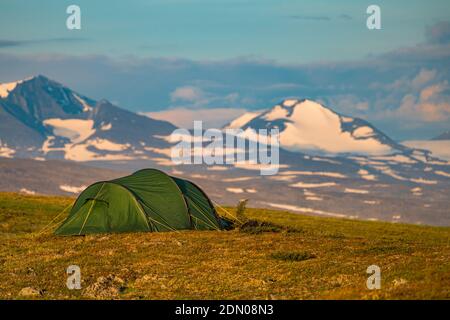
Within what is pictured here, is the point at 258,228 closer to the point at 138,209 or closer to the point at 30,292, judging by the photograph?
the point at 138,209

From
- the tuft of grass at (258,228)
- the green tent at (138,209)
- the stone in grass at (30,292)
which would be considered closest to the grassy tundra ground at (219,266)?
the stone in grass at (30,292)

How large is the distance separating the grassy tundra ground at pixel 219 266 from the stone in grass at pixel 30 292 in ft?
0.12

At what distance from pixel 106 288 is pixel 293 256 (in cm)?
996

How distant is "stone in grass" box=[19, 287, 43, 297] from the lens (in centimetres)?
2884

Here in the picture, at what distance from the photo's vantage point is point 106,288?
30.2m

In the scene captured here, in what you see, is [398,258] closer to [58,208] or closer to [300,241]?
[300,241]

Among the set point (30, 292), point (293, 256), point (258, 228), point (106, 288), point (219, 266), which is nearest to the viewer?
point (30, 292)

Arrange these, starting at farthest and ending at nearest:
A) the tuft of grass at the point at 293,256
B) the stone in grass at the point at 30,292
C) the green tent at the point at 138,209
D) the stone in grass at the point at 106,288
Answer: the green tent at the point at 138,209 < the tuft of grass at the point at 293,256 < the stone in grass at the point at 106,288 < the stone in grass at the point at 30,292

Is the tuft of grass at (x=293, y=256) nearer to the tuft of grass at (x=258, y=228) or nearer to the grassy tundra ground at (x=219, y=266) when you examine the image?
the grassy tundra ground at (x=219, y=266)

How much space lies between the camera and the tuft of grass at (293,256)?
36500mm

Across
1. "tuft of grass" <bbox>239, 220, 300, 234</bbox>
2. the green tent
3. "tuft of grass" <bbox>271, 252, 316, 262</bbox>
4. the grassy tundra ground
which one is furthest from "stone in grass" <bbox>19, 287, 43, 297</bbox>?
"tuft of grass" <bbox>239, 220, 300, 234</bbox>

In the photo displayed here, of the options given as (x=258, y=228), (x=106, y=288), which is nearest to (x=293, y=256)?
(x=106, y=288)

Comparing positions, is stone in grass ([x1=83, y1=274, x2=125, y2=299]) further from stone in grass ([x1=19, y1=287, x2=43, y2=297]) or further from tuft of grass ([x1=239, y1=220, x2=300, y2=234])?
tuft of grass ([x1=239, y1=220, x2=300, y2=234])
